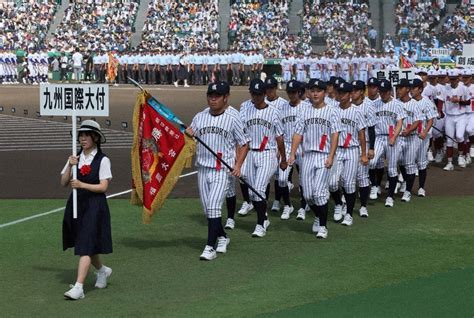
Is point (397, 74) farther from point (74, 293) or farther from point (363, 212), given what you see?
point (74, 293)

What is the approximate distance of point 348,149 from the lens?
15.4 m

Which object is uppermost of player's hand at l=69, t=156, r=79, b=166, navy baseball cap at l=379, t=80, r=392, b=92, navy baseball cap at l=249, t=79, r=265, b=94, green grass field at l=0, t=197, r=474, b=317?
navy baseball cap at l=249, t=79, r=265, b=94

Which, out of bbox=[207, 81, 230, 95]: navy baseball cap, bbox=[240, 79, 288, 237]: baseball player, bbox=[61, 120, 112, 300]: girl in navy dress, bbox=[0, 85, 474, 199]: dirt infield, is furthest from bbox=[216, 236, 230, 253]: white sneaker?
bbox=[0, 85, 474, 199]: dirt infield

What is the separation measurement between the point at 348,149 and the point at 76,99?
509cm

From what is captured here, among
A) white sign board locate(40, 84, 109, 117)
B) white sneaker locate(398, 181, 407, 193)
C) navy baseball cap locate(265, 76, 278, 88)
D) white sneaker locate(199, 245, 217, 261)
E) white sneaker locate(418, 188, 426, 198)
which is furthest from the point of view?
white sneaker locate(398, 181, 407, 193)

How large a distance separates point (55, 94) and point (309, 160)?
395cm

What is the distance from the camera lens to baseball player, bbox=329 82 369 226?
15164 millimetres

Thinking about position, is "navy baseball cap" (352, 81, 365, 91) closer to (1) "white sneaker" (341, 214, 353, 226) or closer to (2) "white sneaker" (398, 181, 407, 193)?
(1) "white sneaker" (341, 214, 353, 226)

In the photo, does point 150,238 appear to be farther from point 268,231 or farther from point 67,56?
point 67,56

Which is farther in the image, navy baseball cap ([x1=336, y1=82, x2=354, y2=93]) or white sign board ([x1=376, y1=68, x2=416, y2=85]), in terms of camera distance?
white sign board ([x1=376, y1=68, x2=416, y2=85])

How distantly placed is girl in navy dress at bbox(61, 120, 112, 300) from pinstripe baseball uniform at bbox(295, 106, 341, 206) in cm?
398

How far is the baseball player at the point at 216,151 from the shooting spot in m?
12.6

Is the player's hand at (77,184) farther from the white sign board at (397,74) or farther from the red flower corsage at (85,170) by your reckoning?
the white sign board at (397,74)

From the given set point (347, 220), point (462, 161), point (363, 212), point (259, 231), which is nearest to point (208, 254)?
point (259, 231)
